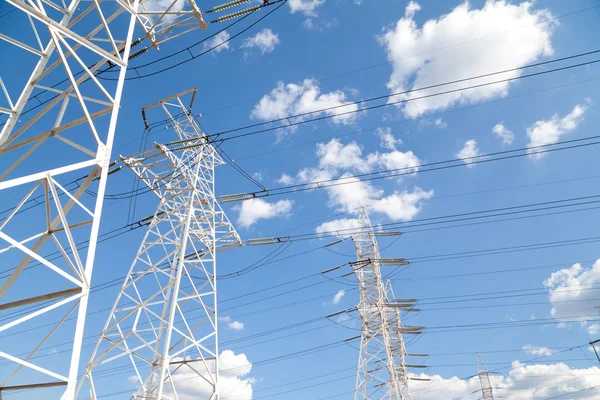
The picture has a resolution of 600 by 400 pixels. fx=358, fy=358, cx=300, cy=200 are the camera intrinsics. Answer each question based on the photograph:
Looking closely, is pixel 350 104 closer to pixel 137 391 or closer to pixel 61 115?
pixel 61 115

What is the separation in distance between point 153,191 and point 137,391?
23.8 feet

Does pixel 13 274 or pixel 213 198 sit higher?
pixel 213 198

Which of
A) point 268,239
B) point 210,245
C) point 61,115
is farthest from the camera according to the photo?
point 268,239

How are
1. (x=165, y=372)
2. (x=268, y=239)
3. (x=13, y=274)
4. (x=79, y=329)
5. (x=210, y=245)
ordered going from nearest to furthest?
1. (x=79, y=329)
2. (x=13, y=274)
3. (x=165, y=372)
4. (x=210, y=245)
5. (x=268, y=239)

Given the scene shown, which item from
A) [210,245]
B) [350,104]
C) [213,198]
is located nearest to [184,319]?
[210,245]

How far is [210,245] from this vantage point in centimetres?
1355

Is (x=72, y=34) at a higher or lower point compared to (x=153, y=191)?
lower

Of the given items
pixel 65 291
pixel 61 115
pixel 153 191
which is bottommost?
pixel 65 291

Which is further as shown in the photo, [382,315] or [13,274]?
[382,315]


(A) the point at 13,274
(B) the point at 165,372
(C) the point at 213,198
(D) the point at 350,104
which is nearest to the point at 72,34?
(A) the point at 13,274

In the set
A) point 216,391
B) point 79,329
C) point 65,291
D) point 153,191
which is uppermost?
point 153,191

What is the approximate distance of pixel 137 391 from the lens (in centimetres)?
1003

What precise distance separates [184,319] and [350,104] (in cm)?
804

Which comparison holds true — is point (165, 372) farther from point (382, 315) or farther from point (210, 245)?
point (382, 315)
